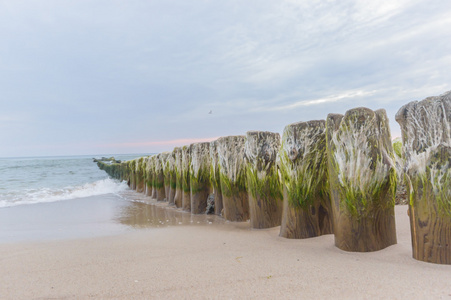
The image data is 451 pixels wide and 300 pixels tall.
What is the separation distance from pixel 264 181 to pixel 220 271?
1926mm

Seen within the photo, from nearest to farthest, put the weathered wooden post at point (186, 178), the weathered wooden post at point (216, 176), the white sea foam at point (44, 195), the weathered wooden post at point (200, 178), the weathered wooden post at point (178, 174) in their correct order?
the weathered wooden post at point (216, 176) → the weathered wooden post at point (200, 178) → the weathered wooden post at point (186, 178) → the weathered wooden post at point (178, 174) → the white sea foam at point (44, 195)

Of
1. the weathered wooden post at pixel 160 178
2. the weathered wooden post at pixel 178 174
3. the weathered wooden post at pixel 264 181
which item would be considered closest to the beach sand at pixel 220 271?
the weathered wooden post at pixel 264 181

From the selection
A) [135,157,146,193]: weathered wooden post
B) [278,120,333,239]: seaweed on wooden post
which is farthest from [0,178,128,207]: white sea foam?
[278,120,333,239]: seaweed on wooden post

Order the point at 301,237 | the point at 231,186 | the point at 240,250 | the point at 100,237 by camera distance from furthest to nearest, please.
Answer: the point at 231,186 < the point at 100,237 < the point at 301,237 < the point at 240,250

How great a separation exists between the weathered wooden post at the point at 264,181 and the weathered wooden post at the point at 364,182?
1.42 m

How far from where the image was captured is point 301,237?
10.7 feet

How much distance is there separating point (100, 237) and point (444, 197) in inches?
159

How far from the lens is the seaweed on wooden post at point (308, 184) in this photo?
3.29 meters

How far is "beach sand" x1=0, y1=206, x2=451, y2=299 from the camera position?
6.32ft

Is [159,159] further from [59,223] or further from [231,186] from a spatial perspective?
[231,186]

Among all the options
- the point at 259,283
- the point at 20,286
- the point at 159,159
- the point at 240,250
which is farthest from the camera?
the point at 159,159

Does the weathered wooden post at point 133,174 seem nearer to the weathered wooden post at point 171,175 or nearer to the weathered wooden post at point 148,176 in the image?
the weathered wooden post at point 148,176

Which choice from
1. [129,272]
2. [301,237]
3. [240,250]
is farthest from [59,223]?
[301,237]

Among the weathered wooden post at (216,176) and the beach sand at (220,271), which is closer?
the beach sand at (220,271)
